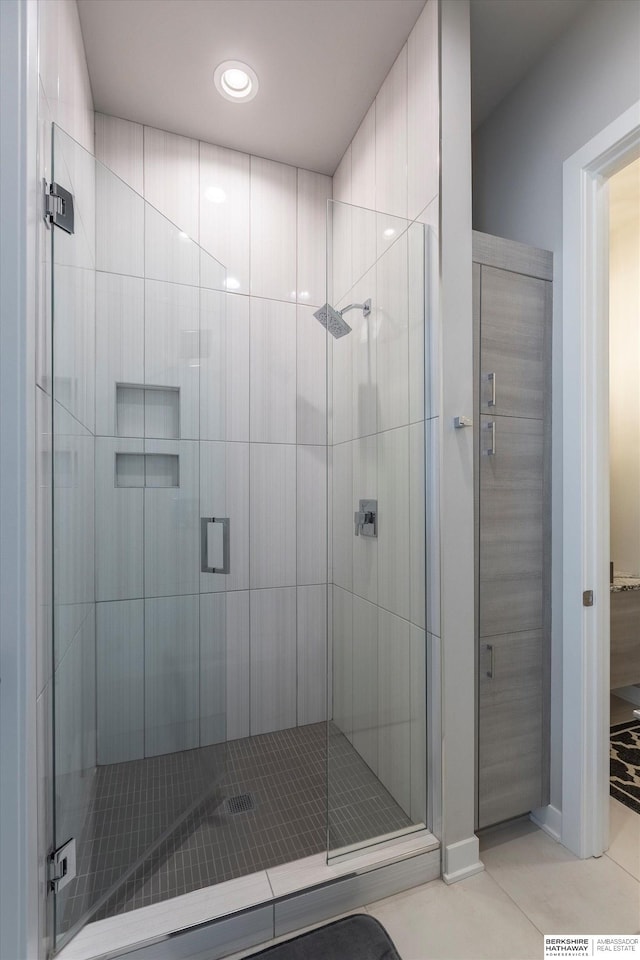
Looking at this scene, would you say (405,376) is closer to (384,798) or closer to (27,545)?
(27,545)

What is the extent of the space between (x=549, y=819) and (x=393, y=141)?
255 centimetres

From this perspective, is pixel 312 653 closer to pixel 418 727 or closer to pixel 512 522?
pixel 418 727

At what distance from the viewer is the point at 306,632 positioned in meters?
2.28

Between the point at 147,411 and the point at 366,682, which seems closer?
the point at 147,411

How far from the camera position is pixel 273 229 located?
87.3 inches

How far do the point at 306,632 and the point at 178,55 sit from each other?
241 cm

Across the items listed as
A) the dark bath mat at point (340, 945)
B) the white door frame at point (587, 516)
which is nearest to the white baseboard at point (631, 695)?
the white door frame at point (587, 516)

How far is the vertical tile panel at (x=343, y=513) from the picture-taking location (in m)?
1.66

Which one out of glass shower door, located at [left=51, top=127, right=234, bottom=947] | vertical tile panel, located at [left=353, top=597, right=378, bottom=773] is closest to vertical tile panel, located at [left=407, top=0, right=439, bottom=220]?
glass shower door, located at [left=51, top=127, right=234, bottom=947]

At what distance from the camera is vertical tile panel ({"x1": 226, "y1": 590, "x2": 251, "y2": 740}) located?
212cm

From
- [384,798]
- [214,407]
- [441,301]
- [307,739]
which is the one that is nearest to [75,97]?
[214,407]

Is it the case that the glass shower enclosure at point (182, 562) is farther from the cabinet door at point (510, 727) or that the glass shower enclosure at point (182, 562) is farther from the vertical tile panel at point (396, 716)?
the cabinet door at point (510, 727)

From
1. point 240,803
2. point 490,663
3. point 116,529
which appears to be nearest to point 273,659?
point 240,803

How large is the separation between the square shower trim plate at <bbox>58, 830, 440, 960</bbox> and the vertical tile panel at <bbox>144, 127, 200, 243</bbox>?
2.38m
